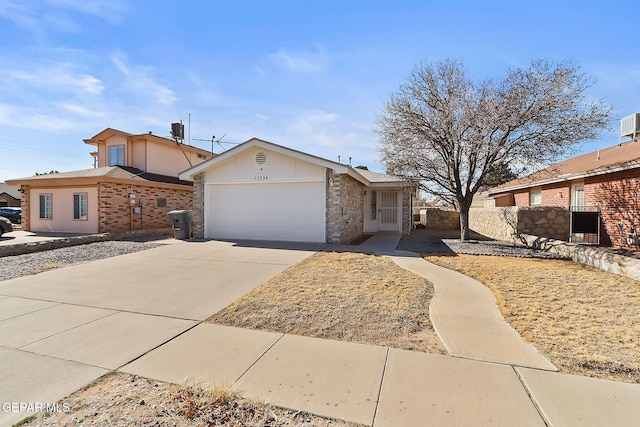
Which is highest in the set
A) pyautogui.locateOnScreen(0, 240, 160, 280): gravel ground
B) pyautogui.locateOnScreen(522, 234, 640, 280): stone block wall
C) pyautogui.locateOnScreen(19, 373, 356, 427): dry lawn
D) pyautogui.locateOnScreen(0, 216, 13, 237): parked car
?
pyautogui.locateOnScreen(0, 216, 13, 237): parked car

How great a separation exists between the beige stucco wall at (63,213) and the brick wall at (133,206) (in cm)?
53

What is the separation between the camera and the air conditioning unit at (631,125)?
12.8m

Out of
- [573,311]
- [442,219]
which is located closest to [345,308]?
[573,311]

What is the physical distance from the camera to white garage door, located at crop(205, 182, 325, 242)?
11.6m

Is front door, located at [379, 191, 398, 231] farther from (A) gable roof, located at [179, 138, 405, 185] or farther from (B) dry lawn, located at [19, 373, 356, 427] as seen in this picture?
(B) dry lawn, located at [19, 373, 356, 427]

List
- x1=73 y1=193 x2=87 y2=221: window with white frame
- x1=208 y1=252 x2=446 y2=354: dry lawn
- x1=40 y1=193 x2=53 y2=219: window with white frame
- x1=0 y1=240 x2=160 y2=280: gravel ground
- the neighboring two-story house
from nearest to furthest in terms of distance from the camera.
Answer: x1=208 y1=252 x2=446 y2=354: dry lawn → x1=0 y1=240 x2=160 y2=280: gravel ground → the neighboring two-story house → x1=73 y1=193 x2=87 y2=221: window with white frame → x1=40 y1=193 x2=53 y2=219: window with white frame

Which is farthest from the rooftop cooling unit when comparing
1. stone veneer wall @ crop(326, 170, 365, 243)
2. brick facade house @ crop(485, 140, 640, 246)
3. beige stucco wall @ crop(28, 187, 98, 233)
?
brick facade house @ crop(485, 140, 640, 246)

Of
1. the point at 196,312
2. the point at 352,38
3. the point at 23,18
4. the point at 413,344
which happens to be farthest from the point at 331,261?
the point at 23,18

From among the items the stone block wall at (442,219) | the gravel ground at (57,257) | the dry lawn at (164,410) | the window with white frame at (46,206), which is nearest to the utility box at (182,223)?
the gravel ground at (57,257)

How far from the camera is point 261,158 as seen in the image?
39.8 ft

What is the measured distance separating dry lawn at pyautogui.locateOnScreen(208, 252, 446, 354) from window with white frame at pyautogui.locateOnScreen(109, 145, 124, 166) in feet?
53.7

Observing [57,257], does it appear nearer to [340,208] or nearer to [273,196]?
[273,196]

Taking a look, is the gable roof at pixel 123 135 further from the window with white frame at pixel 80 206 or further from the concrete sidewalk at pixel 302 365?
the concrete sidewalk at pixel 302 365

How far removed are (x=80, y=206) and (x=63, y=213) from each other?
122 centimetres
